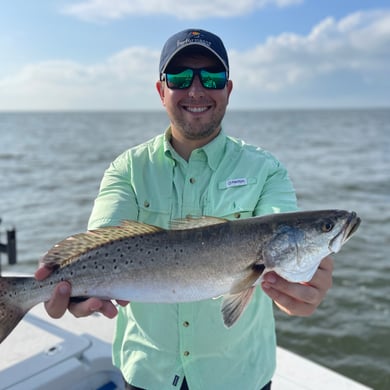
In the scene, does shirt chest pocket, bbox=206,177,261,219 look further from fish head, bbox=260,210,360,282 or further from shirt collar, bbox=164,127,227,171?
fish head, bbox=260,210,360,282

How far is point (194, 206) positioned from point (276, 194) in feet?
2.01

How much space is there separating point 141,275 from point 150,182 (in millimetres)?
764

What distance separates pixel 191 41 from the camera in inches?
136

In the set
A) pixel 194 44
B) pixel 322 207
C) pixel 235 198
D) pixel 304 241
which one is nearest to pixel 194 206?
pixel 235 198

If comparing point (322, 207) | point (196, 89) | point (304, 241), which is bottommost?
point (322, 207)

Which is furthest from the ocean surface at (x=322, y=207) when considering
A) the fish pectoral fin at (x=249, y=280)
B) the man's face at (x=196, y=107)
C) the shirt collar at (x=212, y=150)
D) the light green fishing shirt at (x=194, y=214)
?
the man's face at (x=196, y=107)

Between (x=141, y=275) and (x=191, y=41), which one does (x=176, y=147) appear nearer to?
(x=191, y=41)

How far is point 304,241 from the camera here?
114 inches

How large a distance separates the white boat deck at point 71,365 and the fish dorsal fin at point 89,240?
1.75 metres

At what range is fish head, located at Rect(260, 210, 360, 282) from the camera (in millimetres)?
2820

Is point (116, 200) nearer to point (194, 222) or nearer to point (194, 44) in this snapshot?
point (194, 222)

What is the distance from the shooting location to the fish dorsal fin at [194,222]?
2.98 metres

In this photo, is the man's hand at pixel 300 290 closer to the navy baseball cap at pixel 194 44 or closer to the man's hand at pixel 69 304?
the man's hand at pixel 69 304

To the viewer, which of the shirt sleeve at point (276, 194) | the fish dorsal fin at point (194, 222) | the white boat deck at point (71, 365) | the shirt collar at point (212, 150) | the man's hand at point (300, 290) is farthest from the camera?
the white boat deck at point (71, 365)
